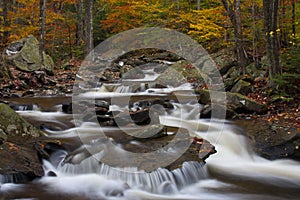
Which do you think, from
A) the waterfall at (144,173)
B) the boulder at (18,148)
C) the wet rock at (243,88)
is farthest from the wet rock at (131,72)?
Answer: the waterfall at (144,173)

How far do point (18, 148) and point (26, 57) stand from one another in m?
12.2

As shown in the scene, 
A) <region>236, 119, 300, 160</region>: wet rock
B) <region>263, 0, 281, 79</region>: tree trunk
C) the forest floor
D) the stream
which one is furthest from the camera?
<region>263, 0, 281, 79</region>: tree trunk

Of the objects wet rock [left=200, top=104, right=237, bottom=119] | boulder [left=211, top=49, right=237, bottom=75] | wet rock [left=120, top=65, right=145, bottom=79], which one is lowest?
wet rock [left=200, top=104, right=237, bottom=119]

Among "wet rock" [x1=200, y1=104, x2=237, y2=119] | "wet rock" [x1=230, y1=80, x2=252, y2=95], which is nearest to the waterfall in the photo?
"wet rock" [x1=200, y1=104, x2=237, y2=119]

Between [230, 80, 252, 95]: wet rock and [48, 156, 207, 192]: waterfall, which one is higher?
[230, 80, 252, 95]: wet rock

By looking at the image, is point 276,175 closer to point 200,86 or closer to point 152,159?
point 152,159

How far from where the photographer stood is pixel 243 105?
9.50 m

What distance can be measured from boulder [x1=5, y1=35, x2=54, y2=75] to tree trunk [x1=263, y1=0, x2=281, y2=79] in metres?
11.2

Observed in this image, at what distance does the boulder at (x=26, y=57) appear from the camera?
16453 millimetres

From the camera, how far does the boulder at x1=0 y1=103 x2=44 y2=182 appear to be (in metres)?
5.45

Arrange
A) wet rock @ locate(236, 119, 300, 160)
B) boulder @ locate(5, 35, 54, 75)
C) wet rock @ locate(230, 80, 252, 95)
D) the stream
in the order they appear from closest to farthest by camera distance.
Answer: the stream → wet rock @ locate(236, 119, 300, 160) → wet rock @ locate(230, 80, 252, 95) → boulder @ locate(5, 35, 54, 75)

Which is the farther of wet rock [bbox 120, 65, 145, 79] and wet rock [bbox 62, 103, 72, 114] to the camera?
wet rock [bbox 120, 65, 145, 79]

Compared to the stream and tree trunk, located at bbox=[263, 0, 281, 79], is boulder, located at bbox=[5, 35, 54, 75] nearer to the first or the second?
the stream

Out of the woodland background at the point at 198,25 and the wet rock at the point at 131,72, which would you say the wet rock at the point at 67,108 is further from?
the wet rock at the point at 131,72
